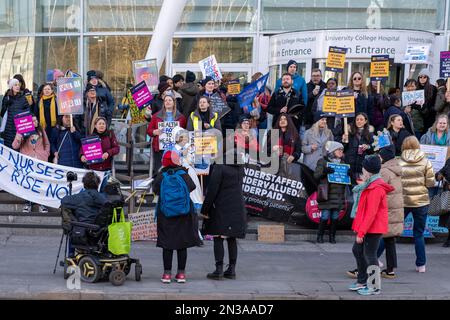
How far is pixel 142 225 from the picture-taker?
37.1 feet

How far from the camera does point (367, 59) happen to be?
16016 mm

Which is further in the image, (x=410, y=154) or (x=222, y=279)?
(x=410, y=154)

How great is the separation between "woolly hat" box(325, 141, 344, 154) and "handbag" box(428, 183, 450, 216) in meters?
1.69

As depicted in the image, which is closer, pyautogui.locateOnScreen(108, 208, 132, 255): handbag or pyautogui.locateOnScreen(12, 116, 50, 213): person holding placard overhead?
pyautogui.locateOnScreen(108, 208, 132, 255): handbag

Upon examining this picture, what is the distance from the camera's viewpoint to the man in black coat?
12.9 meters

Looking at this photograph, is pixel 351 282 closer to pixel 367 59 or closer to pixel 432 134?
pixel 432 134

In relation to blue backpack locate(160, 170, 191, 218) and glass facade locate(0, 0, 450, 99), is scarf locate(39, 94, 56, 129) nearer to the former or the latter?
blue backpack locate(160, 170, 191, 218)

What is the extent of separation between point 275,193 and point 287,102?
73.6 inches

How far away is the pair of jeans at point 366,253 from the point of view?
855cm

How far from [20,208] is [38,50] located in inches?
361

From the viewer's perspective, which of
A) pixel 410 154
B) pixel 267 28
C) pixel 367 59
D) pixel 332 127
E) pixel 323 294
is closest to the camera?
pixel 323 294

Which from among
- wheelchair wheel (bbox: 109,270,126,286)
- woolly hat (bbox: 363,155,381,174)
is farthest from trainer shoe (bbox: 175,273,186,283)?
woolly hat (bbox: 363,155,381,174)

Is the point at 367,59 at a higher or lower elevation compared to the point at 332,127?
higher

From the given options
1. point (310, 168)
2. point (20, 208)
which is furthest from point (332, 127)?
point (20, 208)
